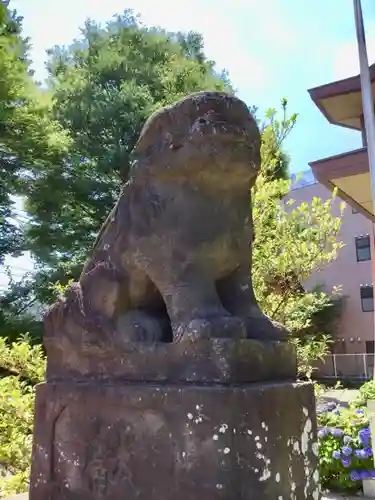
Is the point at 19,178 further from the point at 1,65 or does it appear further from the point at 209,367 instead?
the point at 209,367

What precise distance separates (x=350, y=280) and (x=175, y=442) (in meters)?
17.1

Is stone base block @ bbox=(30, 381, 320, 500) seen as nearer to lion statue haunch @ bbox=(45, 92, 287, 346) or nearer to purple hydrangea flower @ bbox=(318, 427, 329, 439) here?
lion statue haunch @ bbox=(45, 92, 287, 346)

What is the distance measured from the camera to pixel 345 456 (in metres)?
3.88

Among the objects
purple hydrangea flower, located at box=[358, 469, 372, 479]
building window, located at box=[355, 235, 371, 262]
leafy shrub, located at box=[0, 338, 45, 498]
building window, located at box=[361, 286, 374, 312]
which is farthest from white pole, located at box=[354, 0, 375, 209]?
building window, located at box=[361, 286, 374, 312]

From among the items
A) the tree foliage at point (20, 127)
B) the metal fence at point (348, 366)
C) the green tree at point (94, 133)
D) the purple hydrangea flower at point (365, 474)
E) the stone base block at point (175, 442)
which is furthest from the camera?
the metal fence at point (348, 366)

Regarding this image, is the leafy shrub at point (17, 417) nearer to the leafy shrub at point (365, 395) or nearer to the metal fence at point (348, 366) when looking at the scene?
the leafy shrub at point (365, 395)

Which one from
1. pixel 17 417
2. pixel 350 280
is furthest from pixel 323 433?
pixel 350 280

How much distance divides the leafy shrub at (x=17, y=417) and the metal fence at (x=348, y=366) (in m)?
13.0

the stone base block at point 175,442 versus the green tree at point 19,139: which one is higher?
the green tree at point 19,139

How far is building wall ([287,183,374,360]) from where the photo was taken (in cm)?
1744

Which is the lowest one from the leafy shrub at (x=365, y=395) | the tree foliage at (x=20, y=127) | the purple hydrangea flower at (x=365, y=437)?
the purple hydrangea flower at (x=365, y=437)

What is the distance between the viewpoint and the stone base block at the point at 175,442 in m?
1.62

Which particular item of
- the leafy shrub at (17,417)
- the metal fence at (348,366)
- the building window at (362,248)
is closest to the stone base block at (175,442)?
the leafy shrub at (17,417)

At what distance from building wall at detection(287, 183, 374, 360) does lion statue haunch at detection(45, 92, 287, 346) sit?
15702 mm
